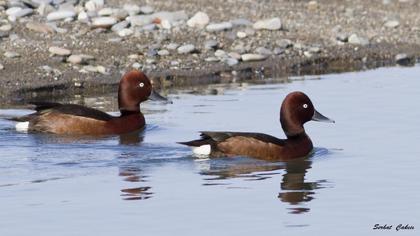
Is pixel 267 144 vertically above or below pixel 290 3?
below

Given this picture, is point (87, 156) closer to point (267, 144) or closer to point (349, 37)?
point (267, 144)

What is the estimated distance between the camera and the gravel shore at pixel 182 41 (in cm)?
1877

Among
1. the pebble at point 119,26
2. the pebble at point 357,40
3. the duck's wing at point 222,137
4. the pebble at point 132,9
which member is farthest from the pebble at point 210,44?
the duck's wing at point 222,137

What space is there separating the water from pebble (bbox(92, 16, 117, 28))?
4.38 m

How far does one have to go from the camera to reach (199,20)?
2181 cm

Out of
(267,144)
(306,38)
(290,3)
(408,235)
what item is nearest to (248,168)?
(267,144)

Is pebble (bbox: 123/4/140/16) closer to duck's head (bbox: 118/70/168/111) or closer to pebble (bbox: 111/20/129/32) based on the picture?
pebble (bbox: 111/20/129/32)

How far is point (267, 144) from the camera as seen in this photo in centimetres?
1270

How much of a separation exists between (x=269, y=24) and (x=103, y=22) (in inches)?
118

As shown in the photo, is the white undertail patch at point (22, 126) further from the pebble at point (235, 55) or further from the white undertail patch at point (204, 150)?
the pebble at point (235, 55)

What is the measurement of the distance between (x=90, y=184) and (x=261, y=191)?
1.54 m

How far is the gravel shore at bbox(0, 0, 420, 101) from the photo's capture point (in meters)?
18.8

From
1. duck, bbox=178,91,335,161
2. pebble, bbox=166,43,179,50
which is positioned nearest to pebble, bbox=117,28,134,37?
pebble, bbox=166,43,179,50

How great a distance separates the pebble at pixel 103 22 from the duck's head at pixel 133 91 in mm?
5365
